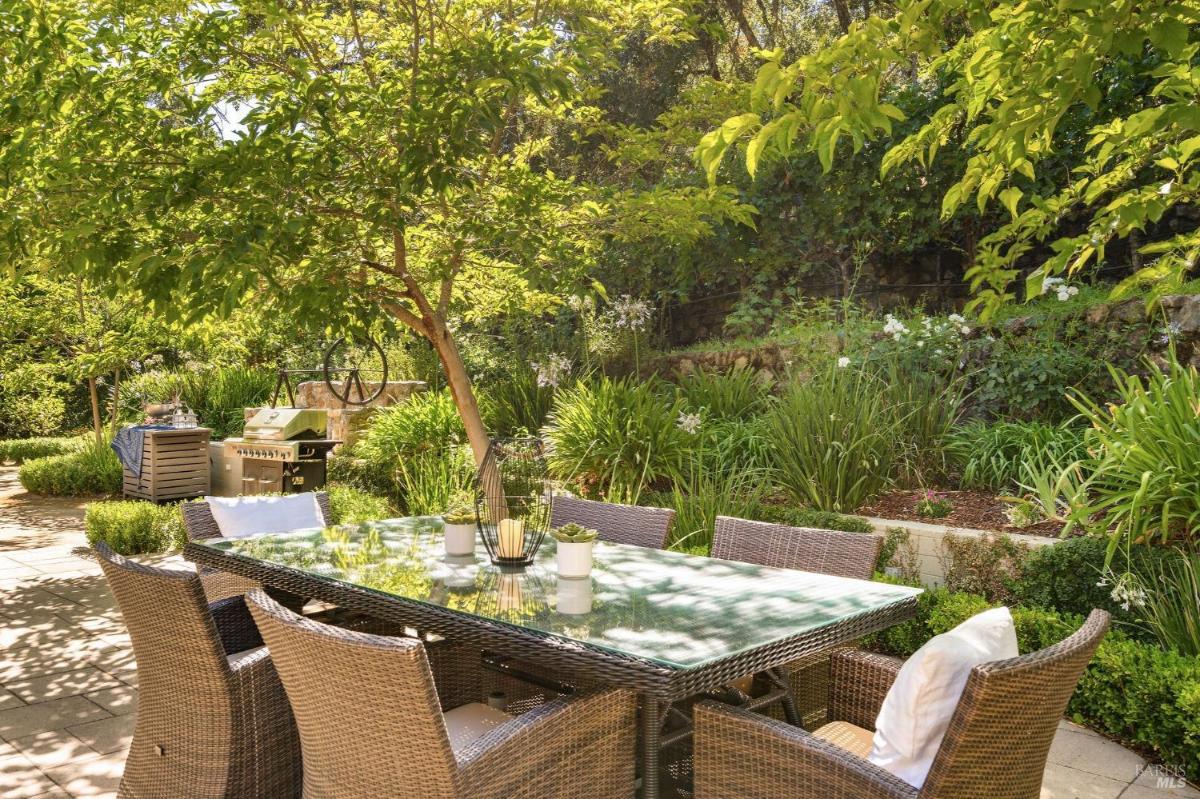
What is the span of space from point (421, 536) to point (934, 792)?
7.47 ft

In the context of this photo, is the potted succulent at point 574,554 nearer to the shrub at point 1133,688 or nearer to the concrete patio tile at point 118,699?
the shrub at point 1133,688

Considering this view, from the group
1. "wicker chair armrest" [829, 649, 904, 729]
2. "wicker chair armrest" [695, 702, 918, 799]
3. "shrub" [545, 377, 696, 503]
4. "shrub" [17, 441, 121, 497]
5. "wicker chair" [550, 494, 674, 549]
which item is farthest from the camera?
"shrub" [17, 441, 121, 497]

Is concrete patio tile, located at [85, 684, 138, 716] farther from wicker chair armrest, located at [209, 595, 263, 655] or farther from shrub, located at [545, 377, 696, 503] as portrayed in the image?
shrub, located at [545, 377, 696, 503]

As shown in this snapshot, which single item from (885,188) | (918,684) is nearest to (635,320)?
(885,188)

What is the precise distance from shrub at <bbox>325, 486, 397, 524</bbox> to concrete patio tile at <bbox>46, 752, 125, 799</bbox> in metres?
A: 3.16

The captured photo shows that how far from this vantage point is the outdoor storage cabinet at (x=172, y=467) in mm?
9430

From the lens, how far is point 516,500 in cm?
298

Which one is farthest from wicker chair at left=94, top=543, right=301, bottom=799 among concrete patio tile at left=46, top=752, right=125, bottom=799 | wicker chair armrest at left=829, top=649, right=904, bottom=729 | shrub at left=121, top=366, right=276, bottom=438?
shrub at left=121, top=366, right=276, bottom=438

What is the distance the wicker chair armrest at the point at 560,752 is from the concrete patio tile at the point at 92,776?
171 cm

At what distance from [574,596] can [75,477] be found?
10.1m

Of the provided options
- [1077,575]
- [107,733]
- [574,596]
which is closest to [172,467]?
[107,733]

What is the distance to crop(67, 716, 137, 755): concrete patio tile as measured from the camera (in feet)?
11.2

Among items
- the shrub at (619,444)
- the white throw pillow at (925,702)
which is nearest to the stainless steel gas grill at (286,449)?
the shrub at (619,444)

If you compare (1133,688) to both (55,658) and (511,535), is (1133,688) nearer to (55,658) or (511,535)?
(511,535)
